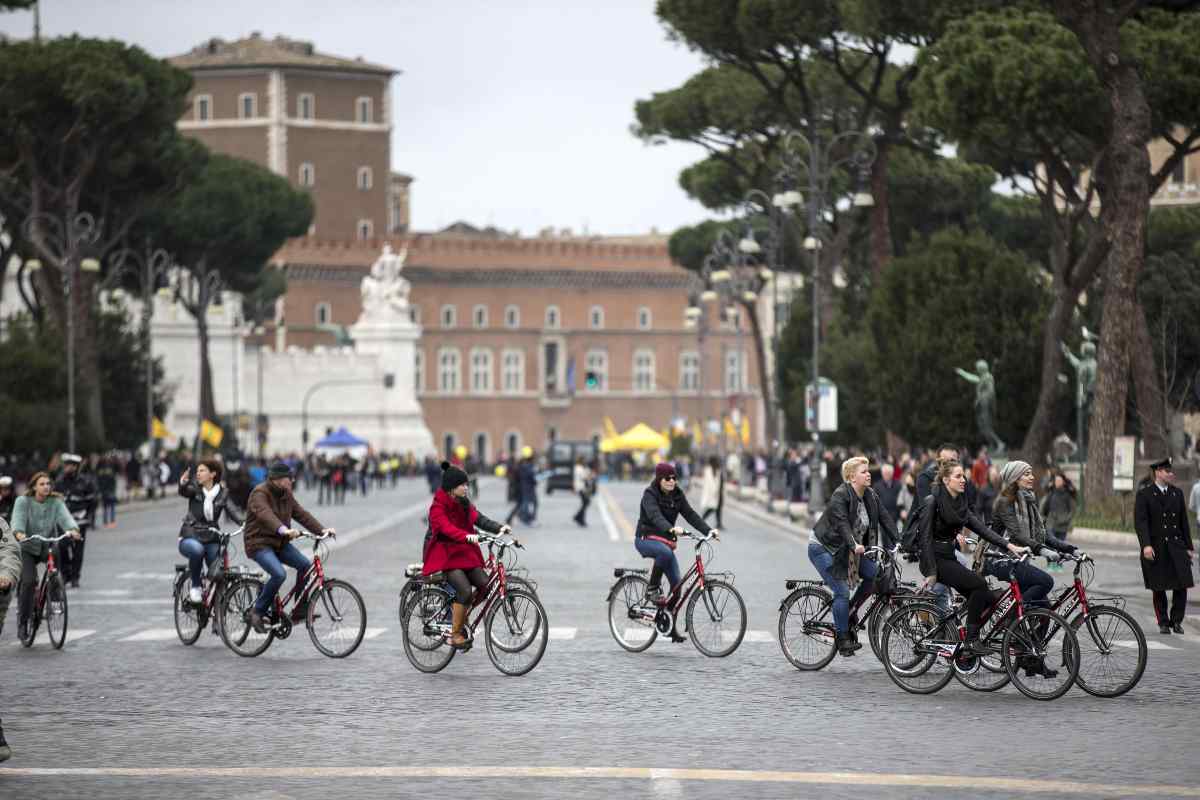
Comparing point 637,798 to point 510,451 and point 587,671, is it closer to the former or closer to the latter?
point 587,671

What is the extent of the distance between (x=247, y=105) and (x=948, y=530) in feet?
A: 356

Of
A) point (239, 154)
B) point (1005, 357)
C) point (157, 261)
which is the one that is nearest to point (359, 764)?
point (1005, 357)

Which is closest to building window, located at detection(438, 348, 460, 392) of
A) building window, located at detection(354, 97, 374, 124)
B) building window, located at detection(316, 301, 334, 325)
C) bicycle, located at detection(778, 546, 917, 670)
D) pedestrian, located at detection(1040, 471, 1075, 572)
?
building window, located at detection(316, 301, 334, 325)

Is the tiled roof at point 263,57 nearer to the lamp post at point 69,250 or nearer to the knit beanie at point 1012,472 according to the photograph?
the lamp post at point 69,250

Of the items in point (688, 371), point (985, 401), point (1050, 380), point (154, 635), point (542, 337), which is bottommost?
point (154, 635)

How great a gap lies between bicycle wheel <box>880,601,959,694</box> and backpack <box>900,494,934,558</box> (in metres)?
0.55

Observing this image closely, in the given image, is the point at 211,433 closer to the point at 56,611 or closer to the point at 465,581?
the point at 56,611

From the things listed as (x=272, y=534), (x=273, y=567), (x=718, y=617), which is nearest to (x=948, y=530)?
(x=718, y=617)

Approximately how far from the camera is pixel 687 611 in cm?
1552

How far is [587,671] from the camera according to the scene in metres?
14.3

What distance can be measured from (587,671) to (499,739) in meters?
3.41

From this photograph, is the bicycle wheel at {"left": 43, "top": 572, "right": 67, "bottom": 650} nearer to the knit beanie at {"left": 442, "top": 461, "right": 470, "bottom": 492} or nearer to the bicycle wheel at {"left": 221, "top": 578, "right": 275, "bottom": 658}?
the bicycle wheel at {"left": 221, "top": 578, "right": 275, "bottom": 658}

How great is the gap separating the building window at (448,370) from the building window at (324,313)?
7689 mm

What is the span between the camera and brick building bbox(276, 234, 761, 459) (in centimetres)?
12500
